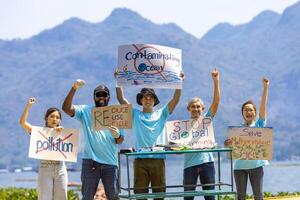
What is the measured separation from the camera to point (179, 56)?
11.4m

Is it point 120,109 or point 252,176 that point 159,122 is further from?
point 252,176

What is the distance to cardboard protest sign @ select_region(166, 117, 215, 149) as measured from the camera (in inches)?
444

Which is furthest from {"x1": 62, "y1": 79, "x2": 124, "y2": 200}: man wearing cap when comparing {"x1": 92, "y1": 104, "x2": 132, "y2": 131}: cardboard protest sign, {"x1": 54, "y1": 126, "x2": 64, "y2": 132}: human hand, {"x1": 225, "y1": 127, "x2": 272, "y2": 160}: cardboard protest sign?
{"x1": 225, "y1": 127, "x2": 272, "y2": 160}: cardboard protest sign

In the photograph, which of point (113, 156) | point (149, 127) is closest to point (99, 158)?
point (113, 156)

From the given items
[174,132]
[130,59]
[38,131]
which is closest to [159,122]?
[174,132]

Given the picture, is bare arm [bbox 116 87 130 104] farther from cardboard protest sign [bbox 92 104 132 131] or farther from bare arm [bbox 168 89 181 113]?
bare arm [bbox 168 89 181 113]

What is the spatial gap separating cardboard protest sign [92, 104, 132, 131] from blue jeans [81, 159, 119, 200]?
52cm

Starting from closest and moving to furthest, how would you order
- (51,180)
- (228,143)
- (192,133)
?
1. (51,180)
2. (192,133)
3. (228,143)

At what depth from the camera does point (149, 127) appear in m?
11.2

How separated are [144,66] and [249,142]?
6.47 ft

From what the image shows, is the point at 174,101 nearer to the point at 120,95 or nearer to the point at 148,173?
the point at 120,95

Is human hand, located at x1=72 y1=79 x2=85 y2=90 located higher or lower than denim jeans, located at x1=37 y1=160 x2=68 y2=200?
higher

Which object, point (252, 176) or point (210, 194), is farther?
point (252, 176)

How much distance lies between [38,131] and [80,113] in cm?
64
